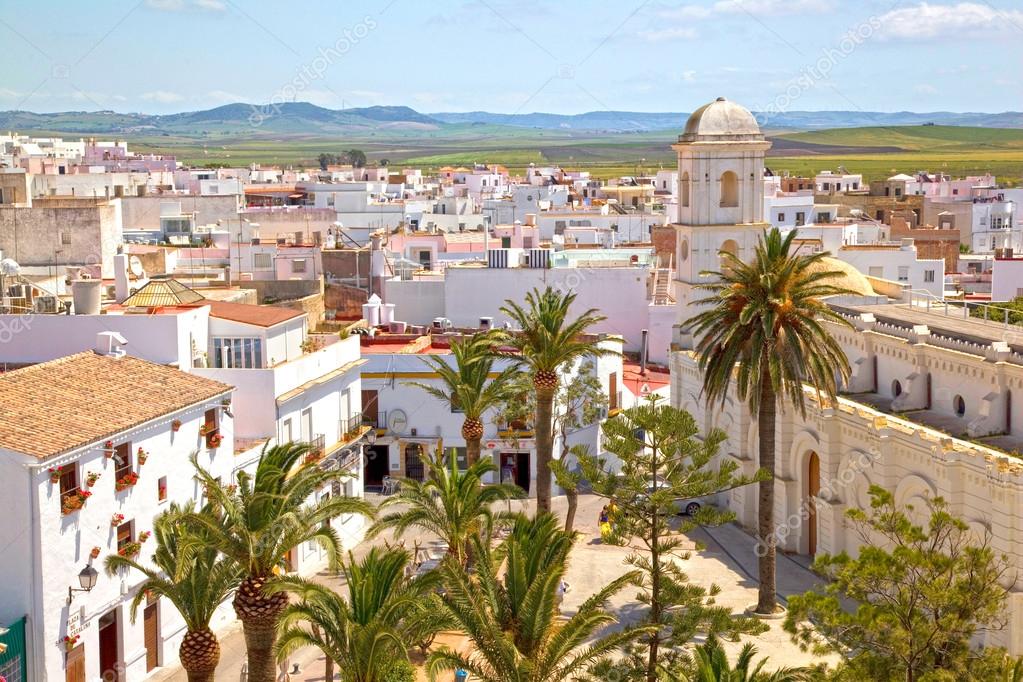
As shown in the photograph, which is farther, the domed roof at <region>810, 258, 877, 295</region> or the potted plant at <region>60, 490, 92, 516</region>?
the domed roof at <region>810, 258, 877, 295</region>

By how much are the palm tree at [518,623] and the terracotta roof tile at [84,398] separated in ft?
30.4

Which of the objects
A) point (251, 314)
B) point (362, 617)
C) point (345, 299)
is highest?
point (251, 314)

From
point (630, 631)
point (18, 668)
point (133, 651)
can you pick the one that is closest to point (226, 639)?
point (133, 651)

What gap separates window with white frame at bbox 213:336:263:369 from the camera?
4038 centimetres

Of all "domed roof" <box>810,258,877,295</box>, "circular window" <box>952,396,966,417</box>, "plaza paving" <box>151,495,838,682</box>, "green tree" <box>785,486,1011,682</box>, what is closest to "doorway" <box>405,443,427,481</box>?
"plaza paving" <box>151,495,838,682</box>

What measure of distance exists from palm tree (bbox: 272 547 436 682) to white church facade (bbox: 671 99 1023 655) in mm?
13658

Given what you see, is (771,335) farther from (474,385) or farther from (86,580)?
(86,580)

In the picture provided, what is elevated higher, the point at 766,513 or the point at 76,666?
the point at 766,513

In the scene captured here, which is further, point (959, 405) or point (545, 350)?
point (959, 405)

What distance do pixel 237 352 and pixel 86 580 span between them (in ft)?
40.7

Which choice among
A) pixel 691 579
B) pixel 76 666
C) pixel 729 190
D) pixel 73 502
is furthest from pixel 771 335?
pixel 729 190

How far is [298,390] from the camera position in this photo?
131 feet

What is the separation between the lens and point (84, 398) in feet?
103

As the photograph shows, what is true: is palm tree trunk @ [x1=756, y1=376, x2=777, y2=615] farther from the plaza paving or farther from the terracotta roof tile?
the terracotta roof tile
